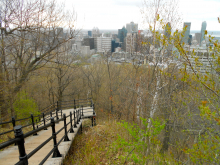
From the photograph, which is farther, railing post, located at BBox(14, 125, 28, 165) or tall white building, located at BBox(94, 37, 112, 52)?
tall white building, located at BBox(94, 37, 112, 52)

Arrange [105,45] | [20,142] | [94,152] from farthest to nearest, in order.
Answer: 1. [105,45]
2. [94,152]
3. [20,142]

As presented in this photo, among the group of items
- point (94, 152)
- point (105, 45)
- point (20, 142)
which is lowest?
point (94, 152)

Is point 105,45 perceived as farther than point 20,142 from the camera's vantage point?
Yes

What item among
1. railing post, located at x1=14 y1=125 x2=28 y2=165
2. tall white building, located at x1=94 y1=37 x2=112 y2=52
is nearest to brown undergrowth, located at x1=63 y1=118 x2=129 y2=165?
railing post, located at x1=14 y1=125 x2=28 y2=165

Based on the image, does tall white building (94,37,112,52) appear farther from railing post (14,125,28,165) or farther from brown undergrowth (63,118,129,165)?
railing post (14,125,28,165)

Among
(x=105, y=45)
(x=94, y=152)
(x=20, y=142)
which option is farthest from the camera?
(x=105, y=45)

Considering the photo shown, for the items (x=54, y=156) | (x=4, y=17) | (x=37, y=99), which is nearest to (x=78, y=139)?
(x=54, y=156)

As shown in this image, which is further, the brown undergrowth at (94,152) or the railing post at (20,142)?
the brown undergrowth at (94,152)

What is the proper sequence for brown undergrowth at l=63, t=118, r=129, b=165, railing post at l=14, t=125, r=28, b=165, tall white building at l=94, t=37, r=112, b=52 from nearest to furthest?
railing post at l=14, t=125, r=28, b=165
brown undergrowth at l=63, t=118, r=129, b=165
tall white building at l=94, t=37, r=112, b=52

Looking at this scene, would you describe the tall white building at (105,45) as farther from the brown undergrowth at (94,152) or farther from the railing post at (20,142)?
the railing post at (20,142)

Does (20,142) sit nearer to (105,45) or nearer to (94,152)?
(94,152)

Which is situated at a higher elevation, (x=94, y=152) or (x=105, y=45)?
(x=105, y=45)

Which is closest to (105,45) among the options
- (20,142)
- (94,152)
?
(94,152)

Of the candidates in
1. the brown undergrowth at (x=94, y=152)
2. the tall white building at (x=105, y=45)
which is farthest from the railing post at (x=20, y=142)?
the tall white building at (x=105, y=45)
